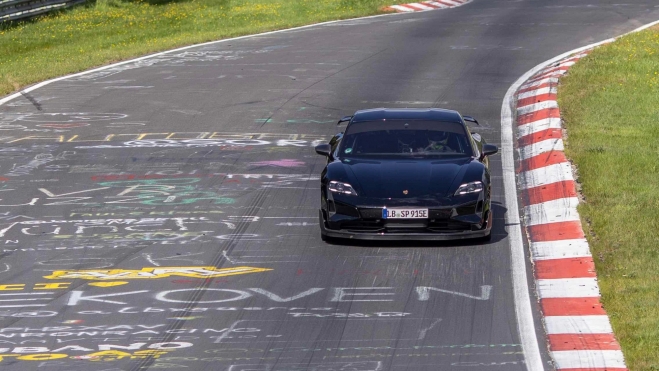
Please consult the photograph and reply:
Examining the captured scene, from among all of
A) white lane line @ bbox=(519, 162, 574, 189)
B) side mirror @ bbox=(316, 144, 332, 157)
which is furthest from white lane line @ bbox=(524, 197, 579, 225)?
side mirror @ bbox=(316, 144, 332, 157)

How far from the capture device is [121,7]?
38.4 m

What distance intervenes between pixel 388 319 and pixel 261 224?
348cm

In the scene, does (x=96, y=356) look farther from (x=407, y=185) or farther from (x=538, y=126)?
Result: (x=538, y=126)

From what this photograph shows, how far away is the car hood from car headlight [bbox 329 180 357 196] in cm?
6

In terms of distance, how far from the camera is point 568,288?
A: 970cm

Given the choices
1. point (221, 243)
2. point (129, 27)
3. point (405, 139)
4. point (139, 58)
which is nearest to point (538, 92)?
point (405, 139)

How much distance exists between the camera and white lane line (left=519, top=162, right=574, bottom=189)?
1359 cm

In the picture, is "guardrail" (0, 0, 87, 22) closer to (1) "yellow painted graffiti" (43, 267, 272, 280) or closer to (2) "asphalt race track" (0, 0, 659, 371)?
(2) "asphalt race track" (0, 0, 659, 371)

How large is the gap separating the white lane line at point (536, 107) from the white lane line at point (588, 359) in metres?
10.4

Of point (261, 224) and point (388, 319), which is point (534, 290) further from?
point (261, 224)

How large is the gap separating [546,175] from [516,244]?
114 inches

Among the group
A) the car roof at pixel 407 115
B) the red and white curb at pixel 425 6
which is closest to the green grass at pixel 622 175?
the car roof at pixel 407 115

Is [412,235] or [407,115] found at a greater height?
[407,115]

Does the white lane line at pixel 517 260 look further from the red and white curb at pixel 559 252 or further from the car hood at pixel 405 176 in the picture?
the car hood at pixel 405 176
